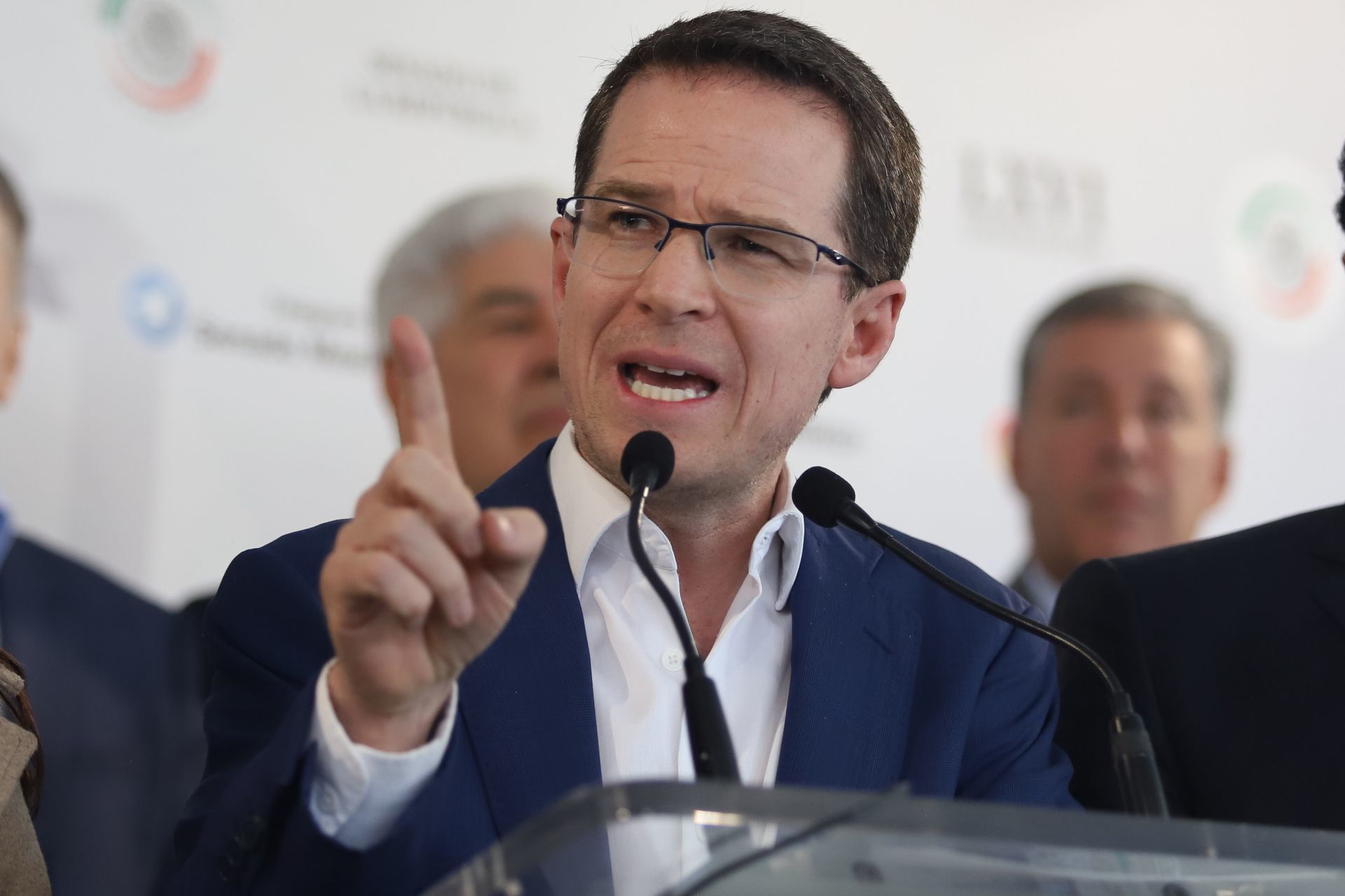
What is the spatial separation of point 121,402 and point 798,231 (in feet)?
4.90

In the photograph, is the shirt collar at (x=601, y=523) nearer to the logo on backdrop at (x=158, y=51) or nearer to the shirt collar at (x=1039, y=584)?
the logo on backdrop at (x=158, y=51)

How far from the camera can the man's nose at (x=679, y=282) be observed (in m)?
1.91

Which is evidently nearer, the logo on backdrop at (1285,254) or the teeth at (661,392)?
the teeth at (661,392)

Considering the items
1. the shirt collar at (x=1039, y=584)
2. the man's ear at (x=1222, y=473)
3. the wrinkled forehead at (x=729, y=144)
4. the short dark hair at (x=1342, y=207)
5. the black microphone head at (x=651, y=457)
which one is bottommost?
the shirt collar at (x=1039, y=584)

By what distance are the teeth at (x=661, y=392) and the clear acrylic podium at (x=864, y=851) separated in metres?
0.82

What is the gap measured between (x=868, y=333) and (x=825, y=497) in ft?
1.61

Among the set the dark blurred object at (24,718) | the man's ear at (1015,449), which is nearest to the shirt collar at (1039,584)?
the man's ear at (1015,449)

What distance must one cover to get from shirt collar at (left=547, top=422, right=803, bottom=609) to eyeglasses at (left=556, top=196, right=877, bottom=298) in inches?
9.5

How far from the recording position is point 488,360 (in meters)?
3.54

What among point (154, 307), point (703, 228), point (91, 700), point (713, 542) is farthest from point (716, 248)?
point (91, 700)

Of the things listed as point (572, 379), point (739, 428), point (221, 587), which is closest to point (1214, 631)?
point (739, 428)

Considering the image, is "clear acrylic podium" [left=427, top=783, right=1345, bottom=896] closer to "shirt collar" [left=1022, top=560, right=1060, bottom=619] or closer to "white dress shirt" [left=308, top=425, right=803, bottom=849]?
"white dress shirt" [left=308, top=425, right=803, bottom=849]

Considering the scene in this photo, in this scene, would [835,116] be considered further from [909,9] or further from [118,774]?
[909,9]

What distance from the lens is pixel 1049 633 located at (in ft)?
5.57
